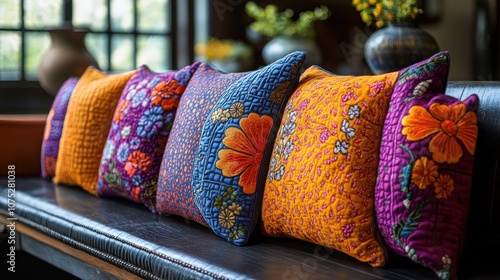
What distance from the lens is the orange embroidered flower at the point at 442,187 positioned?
4.12 ft

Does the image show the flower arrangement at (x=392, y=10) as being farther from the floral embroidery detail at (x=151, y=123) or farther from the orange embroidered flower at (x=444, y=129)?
the orange embroidered flower at (x=444, y=129)

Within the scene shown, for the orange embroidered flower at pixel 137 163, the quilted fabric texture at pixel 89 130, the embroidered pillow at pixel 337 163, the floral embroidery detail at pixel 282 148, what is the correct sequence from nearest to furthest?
the embroidered pillow at pixel 337 163 → the floral embroidery detail at pixel 282 148 → the orange embroidered flower at pixel 137 163 → the quilted fabric texture at pixel 89 130

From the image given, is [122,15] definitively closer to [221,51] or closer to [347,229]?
[221,51]

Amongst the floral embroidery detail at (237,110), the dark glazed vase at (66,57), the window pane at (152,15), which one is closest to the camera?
the floral embroidery detail at (237,110)

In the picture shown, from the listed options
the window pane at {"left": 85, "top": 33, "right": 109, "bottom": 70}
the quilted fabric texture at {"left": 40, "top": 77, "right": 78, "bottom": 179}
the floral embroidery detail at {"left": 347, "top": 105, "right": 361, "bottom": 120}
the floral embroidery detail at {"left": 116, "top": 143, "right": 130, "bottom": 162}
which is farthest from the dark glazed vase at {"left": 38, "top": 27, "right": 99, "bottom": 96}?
the floral embroidery detail at {"left": 347, "top": 105, "right": 361, "bottom": 120}

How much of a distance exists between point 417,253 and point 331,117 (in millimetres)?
340

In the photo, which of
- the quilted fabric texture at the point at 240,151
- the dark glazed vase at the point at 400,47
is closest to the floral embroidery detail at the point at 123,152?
the quilted fabric texture at the point at 240,151

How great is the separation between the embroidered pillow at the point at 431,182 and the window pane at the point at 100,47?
3678 millimetres

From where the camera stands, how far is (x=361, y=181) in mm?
1353

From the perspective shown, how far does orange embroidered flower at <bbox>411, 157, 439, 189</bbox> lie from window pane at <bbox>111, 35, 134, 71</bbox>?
3.76m

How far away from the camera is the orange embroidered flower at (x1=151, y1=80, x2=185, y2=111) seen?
6.81 ft

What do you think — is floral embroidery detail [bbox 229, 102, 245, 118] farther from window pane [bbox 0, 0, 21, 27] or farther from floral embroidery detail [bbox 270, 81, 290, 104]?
window pane [bbox 0, 0, 21, 27]

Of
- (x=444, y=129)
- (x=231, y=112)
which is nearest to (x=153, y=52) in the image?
(x=231, y=112)

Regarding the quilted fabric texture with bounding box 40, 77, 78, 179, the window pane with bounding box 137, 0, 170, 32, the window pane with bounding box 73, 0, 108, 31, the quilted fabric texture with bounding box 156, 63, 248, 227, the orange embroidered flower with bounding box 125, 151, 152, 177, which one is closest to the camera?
the quilted fabric texture with bounding box 156, 63, 248, 227
